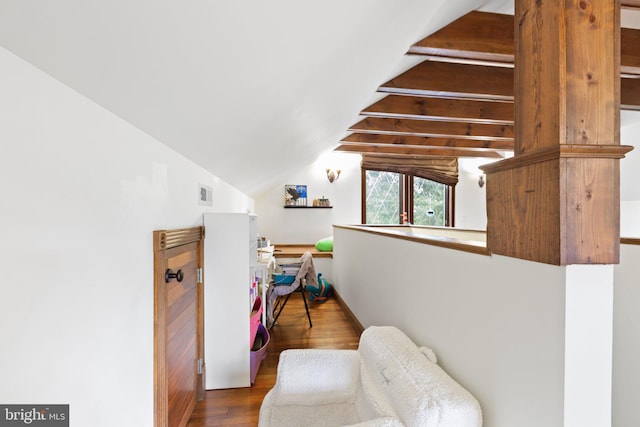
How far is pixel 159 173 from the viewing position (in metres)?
1.29

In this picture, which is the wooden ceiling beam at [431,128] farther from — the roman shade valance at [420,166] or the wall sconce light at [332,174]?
the wall sconce light at [332,174]

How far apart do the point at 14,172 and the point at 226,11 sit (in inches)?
23.1

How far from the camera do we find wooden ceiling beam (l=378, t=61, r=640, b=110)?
2344mm

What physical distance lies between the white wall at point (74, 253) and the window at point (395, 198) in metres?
5.21

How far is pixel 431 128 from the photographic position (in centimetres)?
389

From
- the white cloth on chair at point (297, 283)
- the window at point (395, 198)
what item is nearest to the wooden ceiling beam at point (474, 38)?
the white cloth on chair at point (297, 283)

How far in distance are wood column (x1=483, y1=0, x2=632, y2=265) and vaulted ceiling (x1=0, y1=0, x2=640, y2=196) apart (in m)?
0.57

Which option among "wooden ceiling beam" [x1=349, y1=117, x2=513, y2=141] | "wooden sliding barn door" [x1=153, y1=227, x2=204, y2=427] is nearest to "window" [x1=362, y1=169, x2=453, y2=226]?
"wooden ceiling beam" [x1=349, y1=117, x2=513, y2=141]

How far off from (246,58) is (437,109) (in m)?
2.79

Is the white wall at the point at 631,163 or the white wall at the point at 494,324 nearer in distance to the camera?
the white wall at the point at 494,324

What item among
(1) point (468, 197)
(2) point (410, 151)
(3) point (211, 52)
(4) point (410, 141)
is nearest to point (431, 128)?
(4) point (410, 141)

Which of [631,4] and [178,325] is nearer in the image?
[631,4]

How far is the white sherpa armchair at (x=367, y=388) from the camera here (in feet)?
3.29

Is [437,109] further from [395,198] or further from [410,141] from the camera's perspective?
[395,198]
